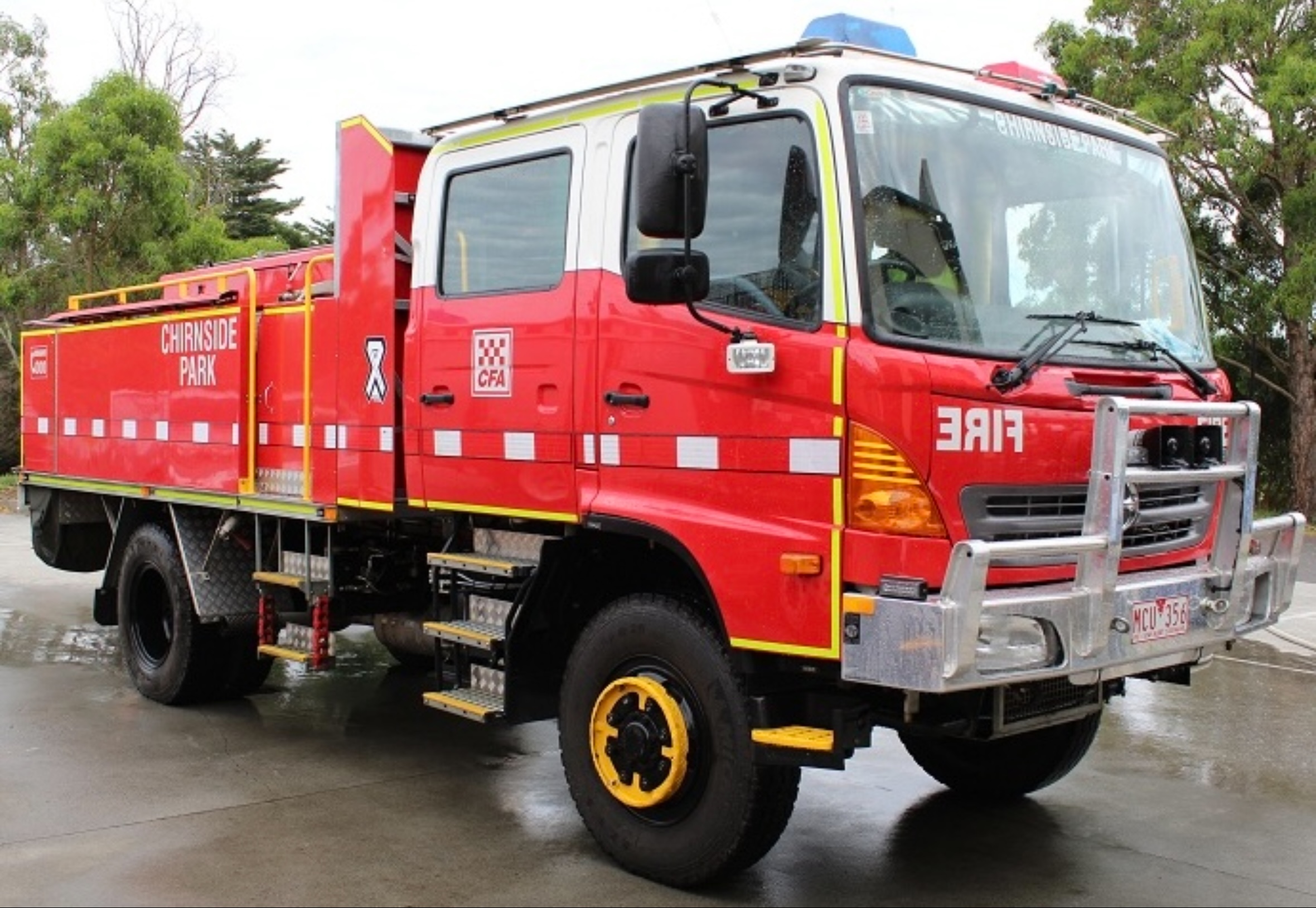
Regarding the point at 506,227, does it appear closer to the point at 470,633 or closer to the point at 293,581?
the point at 470,633

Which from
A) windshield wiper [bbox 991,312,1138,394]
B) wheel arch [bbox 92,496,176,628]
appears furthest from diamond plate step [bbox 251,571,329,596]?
windshield wiper [bbox 991,312,1138,394]

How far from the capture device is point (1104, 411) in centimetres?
413

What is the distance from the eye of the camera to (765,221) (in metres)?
4.41

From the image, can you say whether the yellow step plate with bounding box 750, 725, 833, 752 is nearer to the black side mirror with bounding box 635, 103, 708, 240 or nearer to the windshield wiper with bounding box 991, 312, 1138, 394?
the windshield wiper with bounding box 991, 312, 1138, 394

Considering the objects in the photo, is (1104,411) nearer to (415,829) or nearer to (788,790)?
(788,790)

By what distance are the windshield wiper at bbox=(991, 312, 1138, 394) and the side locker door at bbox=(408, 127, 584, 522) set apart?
1611 millimetres

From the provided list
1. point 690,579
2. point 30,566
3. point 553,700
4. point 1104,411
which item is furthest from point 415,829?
point 30,566

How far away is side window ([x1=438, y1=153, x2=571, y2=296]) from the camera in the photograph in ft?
16.8

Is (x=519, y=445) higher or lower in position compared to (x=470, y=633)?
higher

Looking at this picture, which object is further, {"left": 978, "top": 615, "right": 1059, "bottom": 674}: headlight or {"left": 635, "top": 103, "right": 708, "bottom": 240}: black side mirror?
{"left": 635, "top": 103, "right": 708, "bottom": 240}: black side mirror

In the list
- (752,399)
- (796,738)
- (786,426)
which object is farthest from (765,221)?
(796,738)

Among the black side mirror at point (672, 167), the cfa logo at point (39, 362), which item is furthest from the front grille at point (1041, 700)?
the cfa logo at point (39, 362)

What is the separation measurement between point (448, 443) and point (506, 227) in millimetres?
900

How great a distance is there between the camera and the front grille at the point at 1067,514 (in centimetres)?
412
